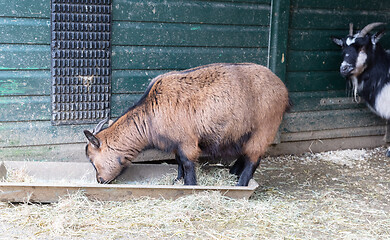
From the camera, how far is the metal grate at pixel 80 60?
213 inches

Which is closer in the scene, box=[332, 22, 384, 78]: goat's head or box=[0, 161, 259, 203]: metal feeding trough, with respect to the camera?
box=[0, 161, 259, 203]: metal feeding trough

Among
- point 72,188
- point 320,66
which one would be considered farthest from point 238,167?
point 320,66

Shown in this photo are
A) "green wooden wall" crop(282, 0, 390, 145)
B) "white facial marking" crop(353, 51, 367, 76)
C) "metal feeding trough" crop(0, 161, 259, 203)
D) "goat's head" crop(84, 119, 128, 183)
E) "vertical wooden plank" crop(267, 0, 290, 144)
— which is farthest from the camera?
"white facial marking" crop(353, 51, 367, 76)

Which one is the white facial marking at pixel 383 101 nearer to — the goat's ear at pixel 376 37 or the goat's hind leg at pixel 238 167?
the goat's ear at pixel 376 37

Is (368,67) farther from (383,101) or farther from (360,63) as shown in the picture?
(383,101)

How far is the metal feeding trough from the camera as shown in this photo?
4.41 m

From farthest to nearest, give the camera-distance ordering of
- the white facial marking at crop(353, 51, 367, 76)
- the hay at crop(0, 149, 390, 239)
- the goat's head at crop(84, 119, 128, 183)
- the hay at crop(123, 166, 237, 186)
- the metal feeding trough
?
the white facial marking at crop(353, 51, 367, 76) < the hay at crop(123, 166, 237, 186) < the goat's head at crop(84, 119, 128, 183) < the metal feeding trough < the hay at crop(0, 149, 390, 239)

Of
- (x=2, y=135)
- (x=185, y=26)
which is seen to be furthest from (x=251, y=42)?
(x=2, y=135)

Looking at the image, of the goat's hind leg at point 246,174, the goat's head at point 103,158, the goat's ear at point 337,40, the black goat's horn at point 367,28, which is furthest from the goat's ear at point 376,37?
the goat's head at point 103,158

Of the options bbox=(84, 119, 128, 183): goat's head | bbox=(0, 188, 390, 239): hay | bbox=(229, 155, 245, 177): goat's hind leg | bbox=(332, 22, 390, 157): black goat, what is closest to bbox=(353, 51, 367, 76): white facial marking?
bbox=(332, 22, 390, 157): black goat

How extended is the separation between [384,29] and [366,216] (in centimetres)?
323

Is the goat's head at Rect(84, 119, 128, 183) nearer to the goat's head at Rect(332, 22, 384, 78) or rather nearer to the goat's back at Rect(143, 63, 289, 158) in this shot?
the goat's back at Rect(143, 63, 289, 158)

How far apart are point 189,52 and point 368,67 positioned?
2.87 metres

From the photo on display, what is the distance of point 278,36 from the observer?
6500 millimetres
